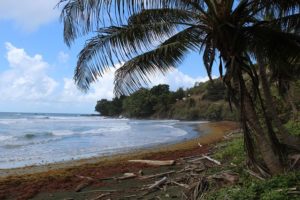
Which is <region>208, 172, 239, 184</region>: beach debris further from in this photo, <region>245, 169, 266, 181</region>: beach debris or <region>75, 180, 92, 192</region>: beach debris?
<region>75, 180, 92, 192</region>: beach debris

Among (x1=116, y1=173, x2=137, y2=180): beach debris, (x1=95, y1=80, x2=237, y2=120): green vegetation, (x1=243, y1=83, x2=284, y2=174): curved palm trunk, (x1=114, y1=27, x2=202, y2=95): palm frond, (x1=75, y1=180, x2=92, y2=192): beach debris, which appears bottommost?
(x1=75, y1=180, x2=92, y2=192): beach debris

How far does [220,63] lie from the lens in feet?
22.8

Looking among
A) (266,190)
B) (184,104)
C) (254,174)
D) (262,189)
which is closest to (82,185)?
(254,174)

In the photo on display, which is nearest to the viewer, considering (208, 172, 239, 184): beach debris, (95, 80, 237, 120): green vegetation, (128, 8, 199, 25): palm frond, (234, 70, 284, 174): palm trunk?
(234, 70, 284, 174): palm trunk

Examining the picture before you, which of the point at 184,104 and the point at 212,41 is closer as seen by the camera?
the point at 212,41

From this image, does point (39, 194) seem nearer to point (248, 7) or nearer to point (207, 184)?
point (207, 184)

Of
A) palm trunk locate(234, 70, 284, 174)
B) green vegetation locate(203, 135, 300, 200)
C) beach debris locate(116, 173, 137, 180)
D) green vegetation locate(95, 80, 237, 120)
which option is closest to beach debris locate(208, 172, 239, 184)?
green vegetation locate(203, 135, 300, 200)

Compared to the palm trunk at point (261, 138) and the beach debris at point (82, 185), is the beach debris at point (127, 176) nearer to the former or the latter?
the beach debris at point (82, 185)

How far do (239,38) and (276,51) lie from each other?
1167mm

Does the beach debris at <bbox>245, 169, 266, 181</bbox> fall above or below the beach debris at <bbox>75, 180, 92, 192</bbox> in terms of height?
above

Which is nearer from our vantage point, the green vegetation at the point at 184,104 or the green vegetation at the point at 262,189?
the green vegetation at the point at 262,189

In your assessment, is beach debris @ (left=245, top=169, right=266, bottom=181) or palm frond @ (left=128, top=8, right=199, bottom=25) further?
palm frond @ (left=128, top=8, right=199, bottom=25)

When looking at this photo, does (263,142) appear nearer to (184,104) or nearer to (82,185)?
(82,185)

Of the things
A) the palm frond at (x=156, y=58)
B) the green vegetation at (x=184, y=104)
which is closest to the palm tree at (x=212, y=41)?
the palm frond at (x=156, y=58)
